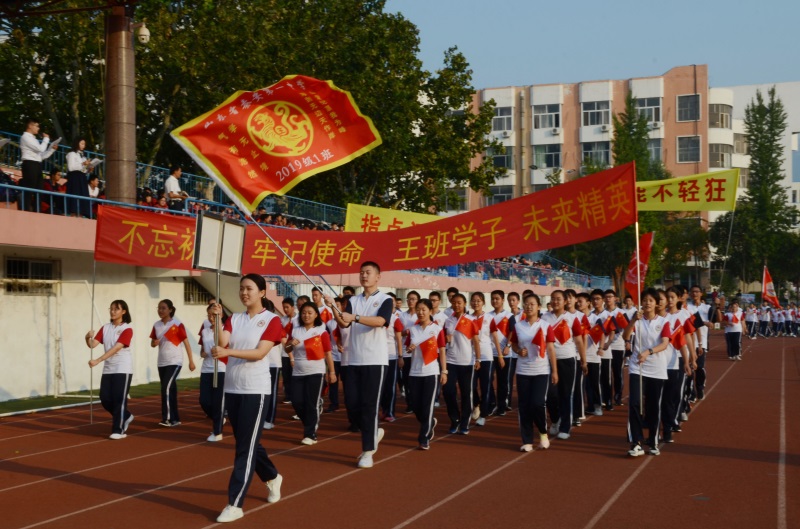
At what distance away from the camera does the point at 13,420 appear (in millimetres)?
14211

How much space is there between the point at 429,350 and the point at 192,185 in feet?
54.5

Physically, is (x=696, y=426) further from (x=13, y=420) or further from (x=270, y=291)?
(x=270, y=291)

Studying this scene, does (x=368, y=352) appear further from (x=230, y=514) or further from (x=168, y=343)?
(x=168, y=343)

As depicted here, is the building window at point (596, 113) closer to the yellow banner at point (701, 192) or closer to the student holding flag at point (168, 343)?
the yellow banner at point (701, 192)

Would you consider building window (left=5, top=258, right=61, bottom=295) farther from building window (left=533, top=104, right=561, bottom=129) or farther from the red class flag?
building window (left=533, top=104, right=561, bottom=129)

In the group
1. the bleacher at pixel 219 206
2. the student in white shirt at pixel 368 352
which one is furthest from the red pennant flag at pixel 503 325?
the bleacher at pixel 219 206

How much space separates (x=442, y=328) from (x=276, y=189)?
259cm

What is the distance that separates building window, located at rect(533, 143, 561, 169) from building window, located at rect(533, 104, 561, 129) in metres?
1.43

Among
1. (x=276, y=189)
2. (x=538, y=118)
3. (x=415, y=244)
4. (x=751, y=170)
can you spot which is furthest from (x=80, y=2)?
(x=751, y=170)

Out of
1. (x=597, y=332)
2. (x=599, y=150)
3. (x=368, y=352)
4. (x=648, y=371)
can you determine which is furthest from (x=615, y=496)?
(x=599, y=150)

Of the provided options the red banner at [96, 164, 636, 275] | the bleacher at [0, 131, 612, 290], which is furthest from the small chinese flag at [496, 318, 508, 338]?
the bleacher at [0, 131, 612, 290]

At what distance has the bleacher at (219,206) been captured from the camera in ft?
57.0

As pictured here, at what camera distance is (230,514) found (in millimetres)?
7246

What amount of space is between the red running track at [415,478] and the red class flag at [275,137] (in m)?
3.06
